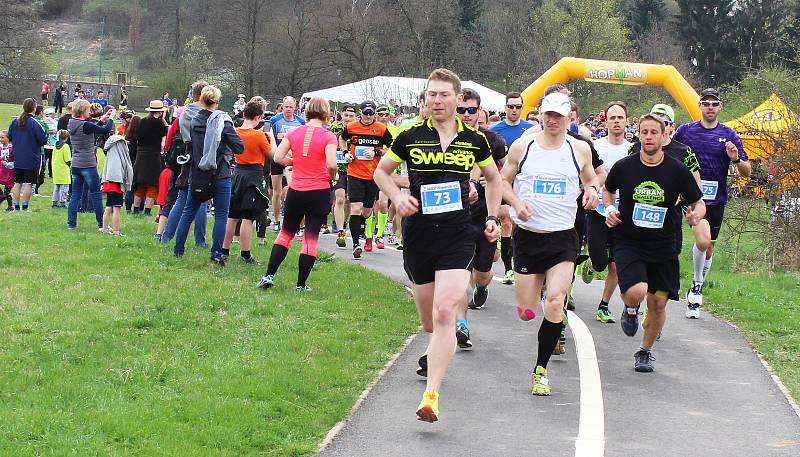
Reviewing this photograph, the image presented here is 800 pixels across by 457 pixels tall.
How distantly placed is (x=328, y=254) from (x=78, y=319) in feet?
20.2

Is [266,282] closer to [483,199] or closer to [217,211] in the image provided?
[217,211]

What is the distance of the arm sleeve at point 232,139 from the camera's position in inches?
482

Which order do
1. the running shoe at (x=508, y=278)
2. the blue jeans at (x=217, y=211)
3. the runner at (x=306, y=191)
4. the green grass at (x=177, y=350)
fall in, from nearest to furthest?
the green grass at (x=177, y=350)
the runner at (x=306, y=191)
the blue jeans at (x=217, y=211)
the running shoe at (x=508, y=278)

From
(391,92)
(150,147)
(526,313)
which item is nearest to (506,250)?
(526,313)

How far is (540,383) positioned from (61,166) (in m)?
14.4

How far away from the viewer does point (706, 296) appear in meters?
13.2

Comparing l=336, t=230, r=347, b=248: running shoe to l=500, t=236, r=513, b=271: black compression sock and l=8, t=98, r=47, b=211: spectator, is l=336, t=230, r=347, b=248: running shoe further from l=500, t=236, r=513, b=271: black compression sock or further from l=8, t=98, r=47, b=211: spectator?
l=8, t=98, r=47, b=211: spectator

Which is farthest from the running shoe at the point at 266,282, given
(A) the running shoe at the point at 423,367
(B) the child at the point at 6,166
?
(B) the child at the point at 6,166

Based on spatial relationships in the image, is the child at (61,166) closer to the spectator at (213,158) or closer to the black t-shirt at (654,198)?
the spectator at (213,158)

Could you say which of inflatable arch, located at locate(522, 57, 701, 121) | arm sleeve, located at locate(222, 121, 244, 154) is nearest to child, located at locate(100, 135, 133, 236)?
arm sleeve, located at locate(222, 121, 244, 154)

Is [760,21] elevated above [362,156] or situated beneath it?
elevated above

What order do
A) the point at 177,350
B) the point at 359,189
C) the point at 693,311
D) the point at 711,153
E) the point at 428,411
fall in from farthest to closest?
the point at 359,189, the point at 693,311, the point at 711,153, the point at 177,350, the point at 428,411

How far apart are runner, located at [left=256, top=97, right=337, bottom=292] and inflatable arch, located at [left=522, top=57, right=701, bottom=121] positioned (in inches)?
736

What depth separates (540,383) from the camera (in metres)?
7.63
